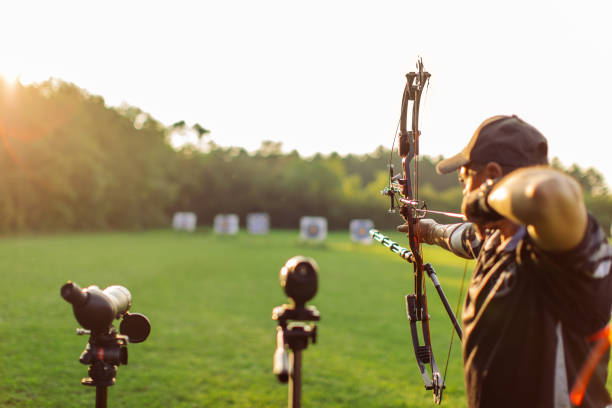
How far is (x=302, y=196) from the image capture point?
50.2 m

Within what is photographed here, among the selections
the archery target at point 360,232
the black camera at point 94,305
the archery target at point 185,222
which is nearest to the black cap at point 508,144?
the black camera at point 94,305

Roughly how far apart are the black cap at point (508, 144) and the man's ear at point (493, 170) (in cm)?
1

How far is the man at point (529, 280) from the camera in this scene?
1.22 meters

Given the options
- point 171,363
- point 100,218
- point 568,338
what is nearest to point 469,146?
point 568,338

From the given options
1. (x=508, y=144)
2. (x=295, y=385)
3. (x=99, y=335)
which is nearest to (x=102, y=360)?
(x=99, y=335)

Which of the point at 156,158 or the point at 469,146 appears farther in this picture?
the point at 156,158

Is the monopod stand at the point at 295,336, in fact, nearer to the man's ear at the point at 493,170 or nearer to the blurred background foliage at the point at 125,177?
the man's ear at the point at 493,170

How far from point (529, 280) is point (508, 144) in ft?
1.39

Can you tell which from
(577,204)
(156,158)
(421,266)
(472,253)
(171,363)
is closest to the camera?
(577,204)

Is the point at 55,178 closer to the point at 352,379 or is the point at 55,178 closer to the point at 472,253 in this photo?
the point at 352,379

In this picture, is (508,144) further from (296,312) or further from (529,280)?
(296,312)

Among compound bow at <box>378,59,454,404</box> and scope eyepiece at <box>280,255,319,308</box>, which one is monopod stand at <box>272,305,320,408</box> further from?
compound bow at <box>378,59,454,404</box>

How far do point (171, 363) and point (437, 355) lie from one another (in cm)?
310

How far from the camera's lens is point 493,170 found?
1.62 m
